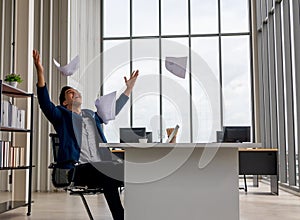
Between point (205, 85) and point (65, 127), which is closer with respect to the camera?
point (65, 127)

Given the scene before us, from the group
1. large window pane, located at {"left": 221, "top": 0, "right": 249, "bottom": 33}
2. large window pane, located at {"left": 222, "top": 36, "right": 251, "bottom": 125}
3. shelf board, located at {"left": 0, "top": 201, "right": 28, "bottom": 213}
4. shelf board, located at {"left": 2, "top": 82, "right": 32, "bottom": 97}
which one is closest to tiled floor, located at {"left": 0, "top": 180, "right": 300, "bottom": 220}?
shelf board, located at {"left": 0, "top": 201, "right": 28, "bottom": 213}

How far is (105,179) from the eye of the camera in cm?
278

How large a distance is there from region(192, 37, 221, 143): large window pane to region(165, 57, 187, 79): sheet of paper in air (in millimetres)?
5751

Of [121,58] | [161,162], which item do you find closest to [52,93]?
[121,58]

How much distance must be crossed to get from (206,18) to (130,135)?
14.4ft

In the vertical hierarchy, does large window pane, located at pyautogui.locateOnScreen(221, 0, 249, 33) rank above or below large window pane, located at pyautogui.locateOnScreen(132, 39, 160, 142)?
above

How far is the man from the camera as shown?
9.00ft

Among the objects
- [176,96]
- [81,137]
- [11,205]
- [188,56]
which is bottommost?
[11,205]

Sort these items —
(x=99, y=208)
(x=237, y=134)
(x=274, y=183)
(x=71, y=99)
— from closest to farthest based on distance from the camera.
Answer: (x=71, y=99) < (x=99, y=208) < (x=237, y=134) < (x=274, y=183)

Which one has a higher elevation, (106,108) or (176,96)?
(176,96)

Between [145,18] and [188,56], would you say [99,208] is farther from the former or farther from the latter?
[145,18]

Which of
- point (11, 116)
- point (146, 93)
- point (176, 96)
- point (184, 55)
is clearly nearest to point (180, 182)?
point (11, 116)

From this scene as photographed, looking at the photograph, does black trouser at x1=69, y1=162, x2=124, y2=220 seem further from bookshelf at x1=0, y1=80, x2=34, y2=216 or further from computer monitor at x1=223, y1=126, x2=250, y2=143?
computer monitor at x1=223, y1=126, x2=250, y2=143

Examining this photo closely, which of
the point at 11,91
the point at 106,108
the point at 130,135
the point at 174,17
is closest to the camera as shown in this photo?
the point at 106,108
